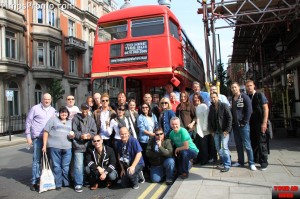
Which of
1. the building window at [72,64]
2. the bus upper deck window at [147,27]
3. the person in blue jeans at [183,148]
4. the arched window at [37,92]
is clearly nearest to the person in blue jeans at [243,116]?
the person in blue jeans at [183,148]

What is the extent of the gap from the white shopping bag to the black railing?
52.7 ft

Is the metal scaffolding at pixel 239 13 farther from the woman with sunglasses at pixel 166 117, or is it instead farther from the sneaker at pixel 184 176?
the sneaker at pixel 184 176

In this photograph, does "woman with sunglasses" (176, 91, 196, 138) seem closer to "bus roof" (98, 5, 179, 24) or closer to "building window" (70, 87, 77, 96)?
"bus roof" (98, 5, 179, 24)

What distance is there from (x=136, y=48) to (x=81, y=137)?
3796 millimetres

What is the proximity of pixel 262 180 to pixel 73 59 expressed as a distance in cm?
2916

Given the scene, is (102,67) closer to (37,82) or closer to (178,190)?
(178,190)

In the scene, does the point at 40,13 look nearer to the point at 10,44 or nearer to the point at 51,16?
the point at 51,16

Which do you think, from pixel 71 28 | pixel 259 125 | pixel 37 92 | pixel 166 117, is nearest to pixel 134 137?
pixel 166 117

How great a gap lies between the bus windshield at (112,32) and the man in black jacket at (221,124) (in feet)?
13.0

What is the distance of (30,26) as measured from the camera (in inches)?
998

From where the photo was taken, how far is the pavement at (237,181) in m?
4.99

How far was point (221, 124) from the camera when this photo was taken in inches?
260

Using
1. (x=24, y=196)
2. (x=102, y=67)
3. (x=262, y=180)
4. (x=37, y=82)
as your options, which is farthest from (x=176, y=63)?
(x=37, y=82)

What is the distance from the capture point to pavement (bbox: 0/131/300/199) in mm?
4992
